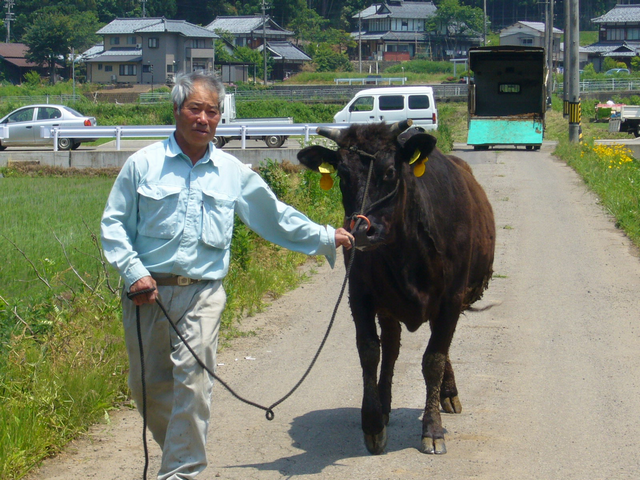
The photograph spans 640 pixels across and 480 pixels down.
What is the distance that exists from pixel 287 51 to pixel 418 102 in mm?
57045

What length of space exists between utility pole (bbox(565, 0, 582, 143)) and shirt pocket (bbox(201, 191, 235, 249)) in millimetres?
23174

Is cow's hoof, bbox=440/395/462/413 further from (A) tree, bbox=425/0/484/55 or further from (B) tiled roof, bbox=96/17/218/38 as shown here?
(A) tree, bbox=425/0/484/55

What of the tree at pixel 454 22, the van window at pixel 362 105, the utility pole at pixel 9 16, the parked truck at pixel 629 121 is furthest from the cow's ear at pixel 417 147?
the tree at pixel 454 22

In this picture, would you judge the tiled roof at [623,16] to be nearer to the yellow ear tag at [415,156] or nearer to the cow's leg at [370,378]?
the yellow ear tag at [415,156]

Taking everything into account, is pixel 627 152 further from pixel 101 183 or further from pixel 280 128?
pixel 101 183

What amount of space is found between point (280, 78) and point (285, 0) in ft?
58.2

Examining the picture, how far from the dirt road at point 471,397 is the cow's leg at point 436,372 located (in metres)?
0.10

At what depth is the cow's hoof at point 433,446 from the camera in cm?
467

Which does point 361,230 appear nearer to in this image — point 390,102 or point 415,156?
point 415,156

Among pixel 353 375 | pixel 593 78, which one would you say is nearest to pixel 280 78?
pixel 593 78

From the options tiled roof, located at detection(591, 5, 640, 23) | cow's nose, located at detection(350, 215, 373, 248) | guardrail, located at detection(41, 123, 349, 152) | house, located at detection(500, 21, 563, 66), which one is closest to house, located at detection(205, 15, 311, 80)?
house, located at detection(500, 21, 563, 66)

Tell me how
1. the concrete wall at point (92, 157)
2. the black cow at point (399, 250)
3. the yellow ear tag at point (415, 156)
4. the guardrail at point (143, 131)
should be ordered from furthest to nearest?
1. the guardrail at point (143, 131)
2. the concrete wall at point (92, 157)
3. the yellow ear tag at point (415, 156)
4. the black cow at point (399, 250)

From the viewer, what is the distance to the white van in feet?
92.0

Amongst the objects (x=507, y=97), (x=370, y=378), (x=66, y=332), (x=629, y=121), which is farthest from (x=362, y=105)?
(x=370, y=378)
